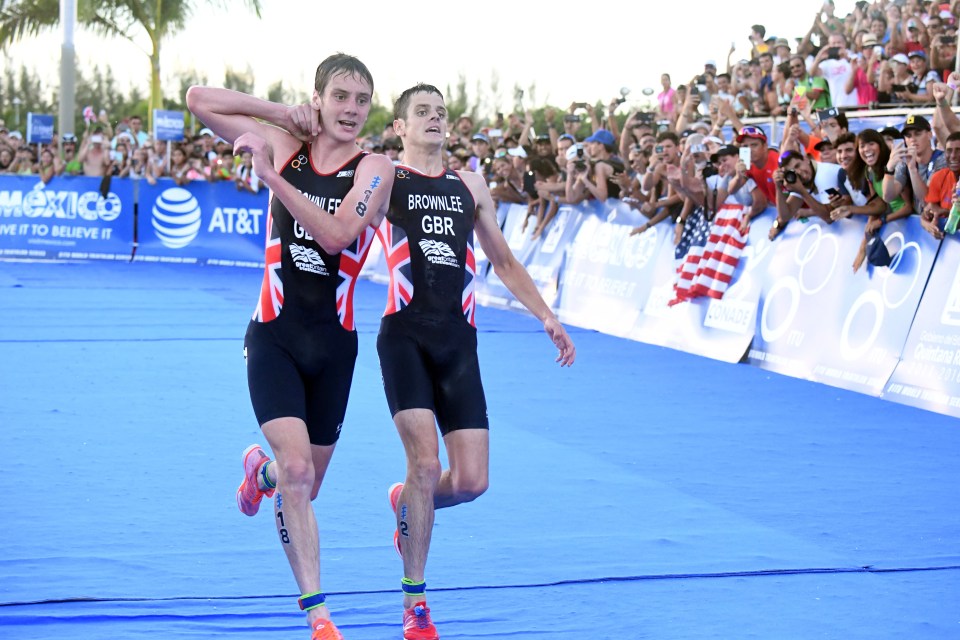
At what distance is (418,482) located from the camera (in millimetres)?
4871

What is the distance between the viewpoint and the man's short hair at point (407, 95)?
5176 millimetres

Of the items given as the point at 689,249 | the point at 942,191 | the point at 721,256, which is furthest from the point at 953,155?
the point at 689,249

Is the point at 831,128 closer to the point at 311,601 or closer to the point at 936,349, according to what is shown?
the point at 936,349

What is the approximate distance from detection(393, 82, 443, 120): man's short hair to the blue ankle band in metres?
2.00

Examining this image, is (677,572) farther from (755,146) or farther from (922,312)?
(755,146)

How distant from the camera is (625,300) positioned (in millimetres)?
14883

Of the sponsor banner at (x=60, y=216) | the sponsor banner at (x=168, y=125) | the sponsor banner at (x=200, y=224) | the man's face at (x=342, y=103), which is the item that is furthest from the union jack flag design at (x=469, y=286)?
the sponsor banner at (x=168, y=125)

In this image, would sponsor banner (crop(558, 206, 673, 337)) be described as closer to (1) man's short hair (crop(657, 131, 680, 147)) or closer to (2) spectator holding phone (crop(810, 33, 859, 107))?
(1) man's short hair (crop(657, 131, 680, 147))

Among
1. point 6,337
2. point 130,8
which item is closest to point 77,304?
point 6,337

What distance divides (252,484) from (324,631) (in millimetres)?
1118

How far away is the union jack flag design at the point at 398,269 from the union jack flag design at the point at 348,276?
23cm

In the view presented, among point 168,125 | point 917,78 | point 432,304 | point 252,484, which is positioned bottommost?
point 252,484

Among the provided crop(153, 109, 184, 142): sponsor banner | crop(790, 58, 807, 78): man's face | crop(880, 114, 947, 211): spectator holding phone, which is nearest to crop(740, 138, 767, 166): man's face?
crop(880, 114, 947, 211): spectator holding phone

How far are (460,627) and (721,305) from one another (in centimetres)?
881
